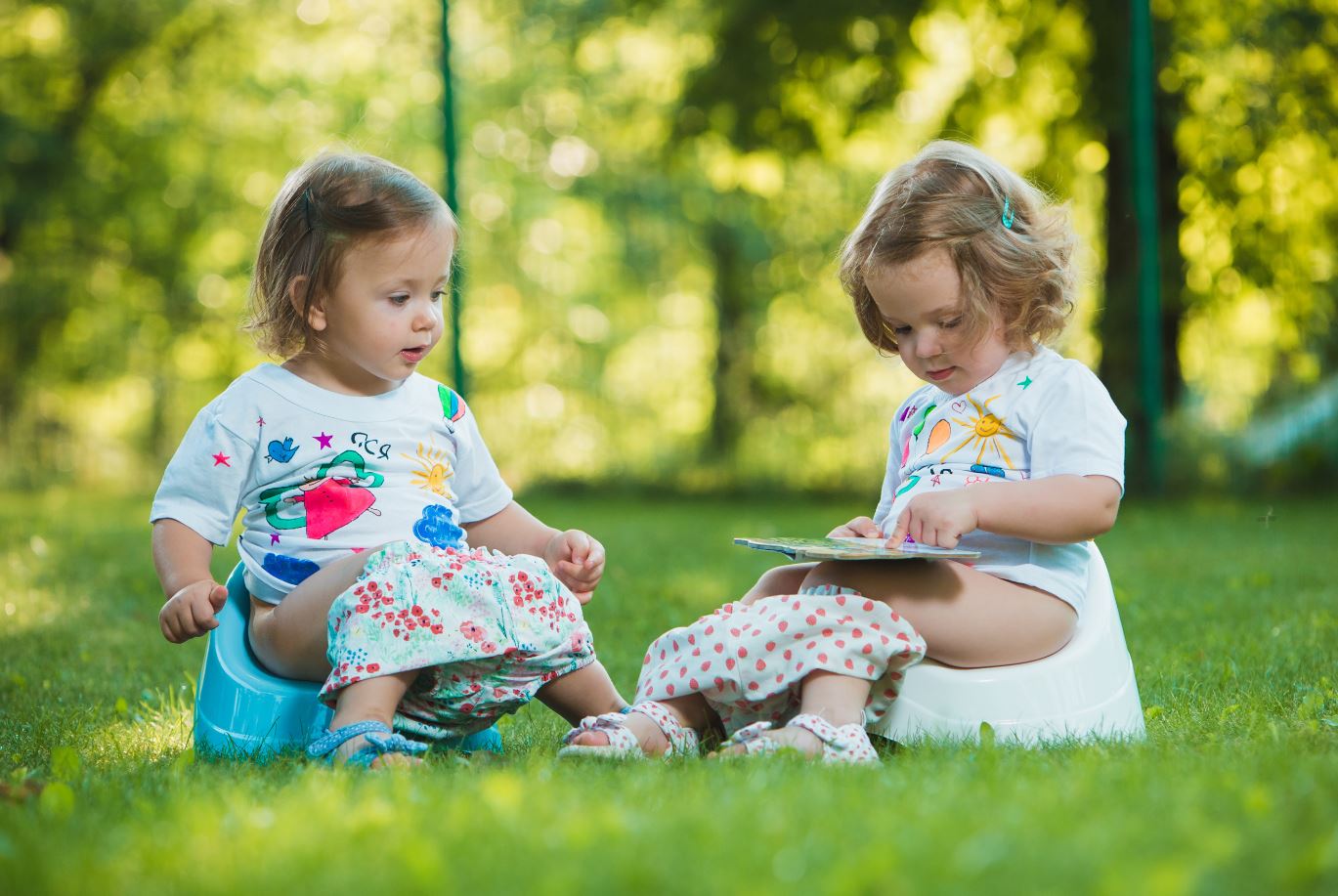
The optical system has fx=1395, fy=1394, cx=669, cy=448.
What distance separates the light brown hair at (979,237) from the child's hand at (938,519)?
15.1 inches

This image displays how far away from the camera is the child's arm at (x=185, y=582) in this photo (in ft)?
7.57

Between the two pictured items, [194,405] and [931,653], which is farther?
[194,405]

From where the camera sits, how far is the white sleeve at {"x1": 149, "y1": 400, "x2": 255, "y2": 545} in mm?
2523

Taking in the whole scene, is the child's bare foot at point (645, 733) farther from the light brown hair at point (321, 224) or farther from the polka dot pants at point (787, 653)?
the light brown hair at point (321, 224)

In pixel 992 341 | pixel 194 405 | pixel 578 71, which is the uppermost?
pixel 578 71

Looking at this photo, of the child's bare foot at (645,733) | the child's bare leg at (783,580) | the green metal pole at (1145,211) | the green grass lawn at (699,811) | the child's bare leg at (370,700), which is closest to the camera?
the green grass lawn at (699,811)

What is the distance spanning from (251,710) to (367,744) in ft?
1.33

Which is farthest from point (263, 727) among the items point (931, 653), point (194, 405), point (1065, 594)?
point (194, 405)

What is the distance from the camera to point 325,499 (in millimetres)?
2561

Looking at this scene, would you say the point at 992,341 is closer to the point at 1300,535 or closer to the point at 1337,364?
the point at 1300,535

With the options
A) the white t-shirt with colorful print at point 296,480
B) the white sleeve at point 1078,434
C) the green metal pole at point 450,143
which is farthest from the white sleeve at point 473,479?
the green metal pole at point 450,143

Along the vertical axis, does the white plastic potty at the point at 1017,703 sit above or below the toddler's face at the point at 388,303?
below

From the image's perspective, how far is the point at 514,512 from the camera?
290 centimetres

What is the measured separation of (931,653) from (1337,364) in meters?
6.91
